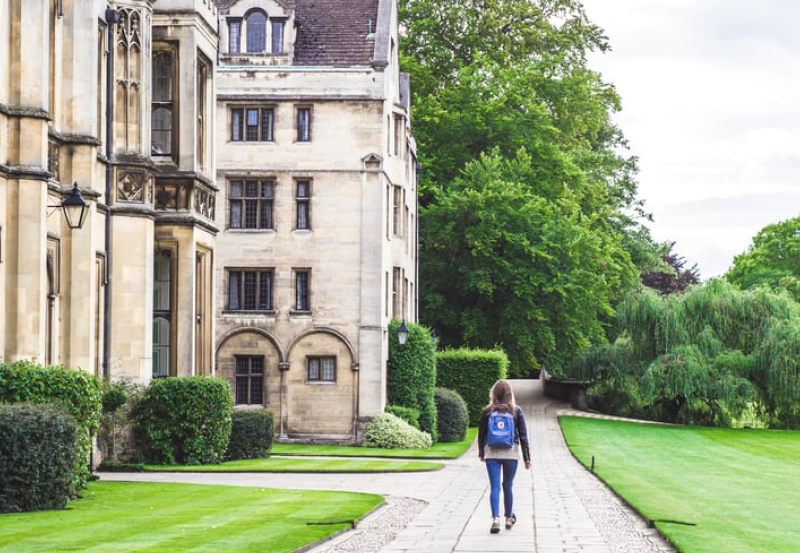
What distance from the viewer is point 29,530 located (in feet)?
46.0

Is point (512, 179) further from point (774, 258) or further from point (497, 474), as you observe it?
point (774, 258)

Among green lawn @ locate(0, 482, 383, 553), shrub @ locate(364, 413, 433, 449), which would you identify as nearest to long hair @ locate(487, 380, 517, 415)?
green lawn @ locate(0, 482, 383, 553)

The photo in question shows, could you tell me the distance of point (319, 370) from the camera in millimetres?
41750

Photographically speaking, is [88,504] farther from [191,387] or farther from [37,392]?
[191,387]

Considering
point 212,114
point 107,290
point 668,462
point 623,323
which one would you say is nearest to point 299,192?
point 212,114

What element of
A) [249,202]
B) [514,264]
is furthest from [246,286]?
[514,264]

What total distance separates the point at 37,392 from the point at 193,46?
40.2ft

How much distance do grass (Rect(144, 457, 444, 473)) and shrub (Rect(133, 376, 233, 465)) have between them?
1.81 feet

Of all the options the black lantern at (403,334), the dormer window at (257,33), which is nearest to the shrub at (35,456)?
the black lantern at (403,334)

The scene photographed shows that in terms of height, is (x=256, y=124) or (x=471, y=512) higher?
(x=256, y=124)

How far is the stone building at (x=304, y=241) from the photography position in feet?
136

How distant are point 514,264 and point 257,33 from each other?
1455 cm

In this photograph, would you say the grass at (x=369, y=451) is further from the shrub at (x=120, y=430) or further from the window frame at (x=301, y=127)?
the window frame at (x=301, y=127)

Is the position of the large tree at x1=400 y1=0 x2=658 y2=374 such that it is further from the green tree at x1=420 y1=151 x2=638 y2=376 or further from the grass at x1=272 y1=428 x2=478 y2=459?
the grass at x1=272 y1=428 x2=478 y2=459
